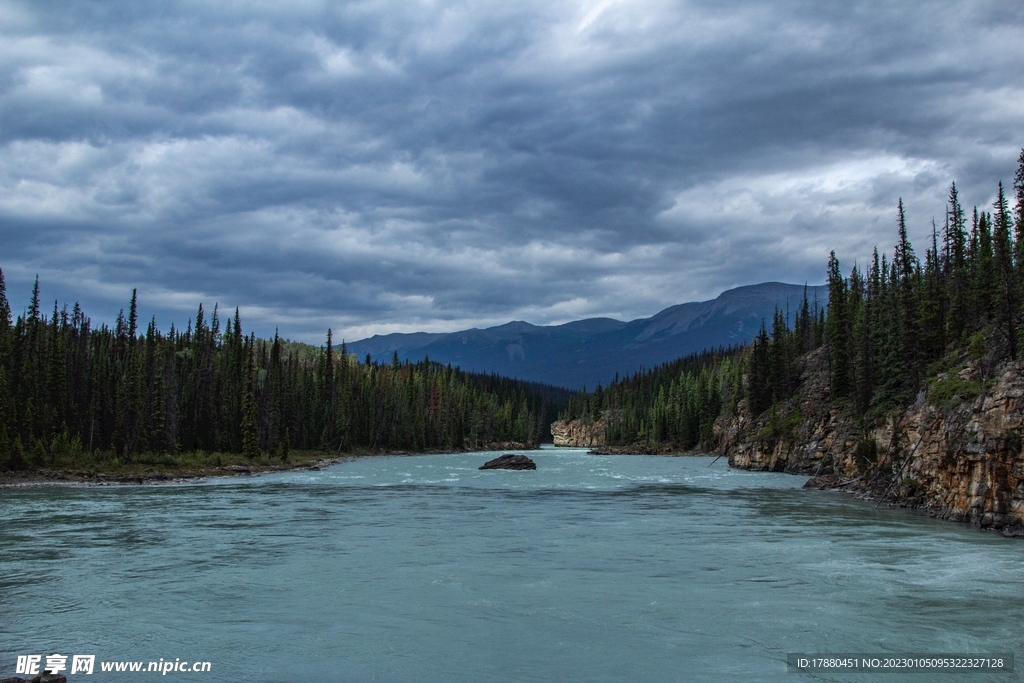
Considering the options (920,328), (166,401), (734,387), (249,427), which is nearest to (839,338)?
(920,328)

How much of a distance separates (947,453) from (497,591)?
30035 millimetres

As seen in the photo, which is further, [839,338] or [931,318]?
[839,338]

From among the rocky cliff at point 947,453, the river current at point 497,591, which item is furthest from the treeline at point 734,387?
the river current at point 497,591

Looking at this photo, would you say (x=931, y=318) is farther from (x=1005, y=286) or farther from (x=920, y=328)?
(x=1005, y=286)

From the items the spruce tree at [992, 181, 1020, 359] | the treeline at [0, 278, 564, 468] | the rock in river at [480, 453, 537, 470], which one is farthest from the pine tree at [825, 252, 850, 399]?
the treeline at [0, 278, 564, 468]

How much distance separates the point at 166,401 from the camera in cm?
9062

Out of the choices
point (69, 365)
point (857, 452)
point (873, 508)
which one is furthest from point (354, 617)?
point (69, 365)

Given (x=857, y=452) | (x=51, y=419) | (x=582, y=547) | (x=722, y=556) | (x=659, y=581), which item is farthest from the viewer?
(x=51, y=419)

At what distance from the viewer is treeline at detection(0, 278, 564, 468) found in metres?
75.8

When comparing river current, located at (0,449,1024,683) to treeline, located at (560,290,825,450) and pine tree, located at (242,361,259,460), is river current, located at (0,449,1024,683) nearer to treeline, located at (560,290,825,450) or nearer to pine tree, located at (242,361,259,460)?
pine tree, located at (242,361,259,460)

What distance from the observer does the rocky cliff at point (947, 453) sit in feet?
111

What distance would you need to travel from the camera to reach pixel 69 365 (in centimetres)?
9638

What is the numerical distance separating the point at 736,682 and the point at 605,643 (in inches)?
132

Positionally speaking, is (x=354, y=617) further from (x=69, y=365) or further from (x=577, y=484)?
(x=69, y=365)
